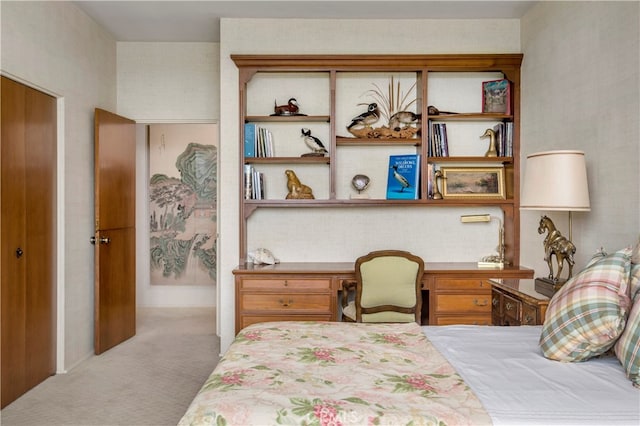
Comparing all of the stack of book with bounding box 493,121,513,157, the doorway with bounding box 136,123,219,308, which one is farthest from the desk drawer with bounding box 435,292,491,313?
the doorway with bounding box 136,123,219,308

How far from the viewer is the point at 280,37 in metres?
3.90

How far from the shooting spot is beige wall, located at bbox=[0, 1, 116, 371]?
311cm

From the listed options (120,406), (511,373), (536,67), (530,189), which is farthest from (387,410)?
(536,67)

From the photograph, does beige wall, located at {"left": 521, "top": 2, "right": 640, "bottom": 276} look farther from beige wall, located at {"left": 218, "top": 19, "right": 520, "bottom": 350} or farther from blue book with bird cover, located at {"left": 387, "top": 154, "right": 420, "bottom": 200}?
blue book with bird cover, located at {"left": 387, "top": 154, "right": 420, "bottom": 200}

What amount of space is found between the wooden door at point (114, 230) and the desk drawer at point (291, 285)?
130 centimetres

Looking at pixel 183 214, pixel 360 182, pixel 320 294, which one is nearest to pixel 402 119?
pixel 360 182

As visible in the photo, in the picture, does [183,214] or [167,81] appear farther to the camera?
[183,214]

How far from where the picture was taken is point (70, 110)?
11.8ft

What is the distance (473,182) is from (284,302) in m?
1.84

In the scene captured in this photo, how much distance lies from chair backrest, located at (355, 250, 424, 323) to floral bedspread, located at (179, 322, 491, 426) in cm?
115

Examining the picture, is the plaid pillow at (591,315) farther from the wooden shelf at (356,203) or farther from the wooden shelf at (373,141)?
the wooden shelf at (373,141)

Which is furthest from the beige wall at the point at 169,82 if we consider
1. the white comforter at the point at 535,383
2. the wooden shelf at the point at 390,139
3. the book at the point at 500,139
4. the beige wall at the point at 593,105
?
the white comforter at the point at 535,383

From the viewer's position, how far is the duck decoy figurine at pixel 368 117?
389cm

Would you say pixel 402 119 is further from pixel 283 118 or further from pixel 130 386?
pixel 130 386
